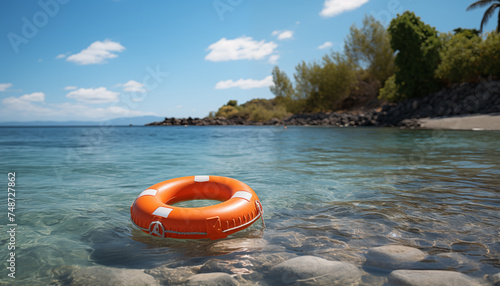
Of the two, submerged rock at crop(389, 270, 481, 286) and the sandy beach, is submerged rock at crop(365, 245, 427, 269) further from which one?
the sandy beach

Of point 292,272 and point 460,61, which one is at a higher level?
point 460,61

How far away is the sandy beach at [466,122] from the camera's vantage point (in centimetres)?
1982

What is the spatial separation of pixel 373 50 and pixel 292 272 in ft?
141

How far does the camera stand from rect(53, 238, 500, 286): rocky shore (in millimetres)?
2213

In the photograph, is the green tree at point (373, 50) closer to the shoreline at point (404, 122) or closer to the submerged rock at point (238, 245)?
the shoreline at point (404, 122)

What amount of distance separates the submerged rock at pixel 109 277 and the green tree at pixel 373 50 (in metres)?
42.9

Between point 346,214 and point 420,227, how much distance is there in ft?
2.71

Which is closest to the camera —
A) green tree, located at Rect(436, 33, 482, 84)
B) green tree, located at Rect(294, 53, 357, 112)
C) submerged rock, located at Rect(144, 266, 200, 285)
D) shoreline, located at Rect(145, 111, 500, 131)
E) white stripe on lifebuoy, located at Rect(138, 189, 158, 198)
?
submerged rock, located at Rect(144, 266, 200, 285)

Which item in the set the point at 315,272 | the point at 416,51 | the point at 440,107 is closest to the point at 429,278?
the point at 315,272

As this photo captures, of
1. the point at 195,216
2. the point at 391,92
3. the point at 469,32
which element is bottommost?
the point at 195,216

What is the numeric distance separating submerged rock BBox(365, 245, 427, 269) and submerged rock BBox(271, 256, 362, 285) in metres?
0.25

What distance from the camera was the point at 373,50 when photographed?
4028 cm

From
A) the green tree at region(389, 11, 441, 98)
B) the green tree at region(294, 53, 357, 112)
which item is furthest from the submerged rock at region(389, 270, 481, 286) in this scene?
the green tree at region(294, 53, 357, 112)

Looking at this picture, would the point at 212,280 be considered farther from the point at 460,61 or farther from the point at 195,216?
the point at 460,61
